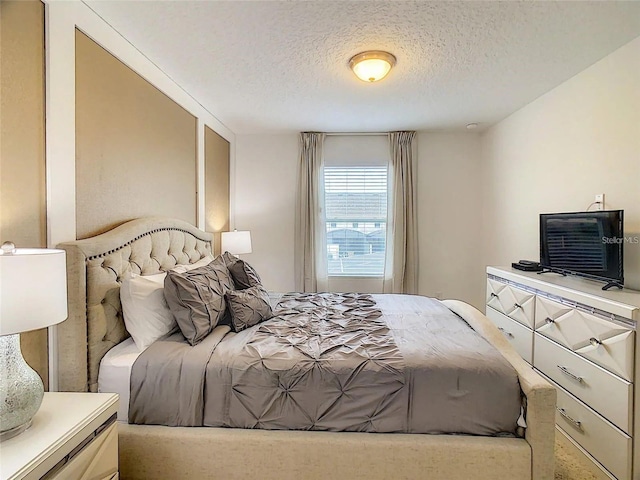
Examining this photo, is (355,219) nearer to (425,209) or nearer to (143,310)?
(425,209)

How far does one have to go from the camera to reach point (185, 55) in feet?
7.95

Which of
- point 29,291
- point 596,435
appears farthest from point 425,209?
point 29,291

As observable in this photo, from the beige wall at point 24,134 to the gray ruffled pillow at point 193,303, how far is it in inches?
23.2

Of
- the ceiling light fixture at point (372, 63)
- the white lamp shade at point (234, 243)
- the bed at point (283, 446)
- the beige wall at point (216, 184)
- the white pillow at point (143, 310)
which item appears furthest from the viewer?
the white lamp shade at point (234, 243)

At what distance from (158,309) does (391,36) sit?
218 cm

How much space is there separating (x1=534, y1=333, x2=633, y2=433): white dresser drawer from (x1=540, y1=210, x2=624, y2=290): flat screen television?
0.51 metres

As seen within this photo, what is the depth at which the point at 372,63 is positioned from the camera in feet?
7.87

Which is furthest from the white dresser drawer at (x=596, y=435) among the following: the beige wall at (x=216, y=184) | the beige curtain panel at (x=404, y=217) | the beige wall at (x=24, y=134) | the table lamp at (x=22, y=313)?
the beige wall at (x=216, y=184)

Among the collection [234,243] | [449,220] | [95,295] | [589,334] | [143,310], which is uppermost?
[449,220]

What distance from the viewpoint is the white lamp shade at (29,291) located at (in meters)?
1.05

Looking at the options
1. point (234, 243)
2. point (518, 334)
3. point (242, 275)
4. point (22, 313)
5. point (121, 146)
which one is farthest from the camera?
point (234, 243)

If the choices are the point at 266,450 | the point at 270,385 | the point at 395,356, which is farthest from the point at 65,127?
the point at 395,356

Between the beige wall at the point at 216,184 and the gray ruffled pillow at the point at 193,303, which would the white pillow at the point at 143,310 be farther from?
the beige wall at the point at 216,184

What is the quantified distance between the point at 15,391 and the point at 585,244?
10.4 ft
